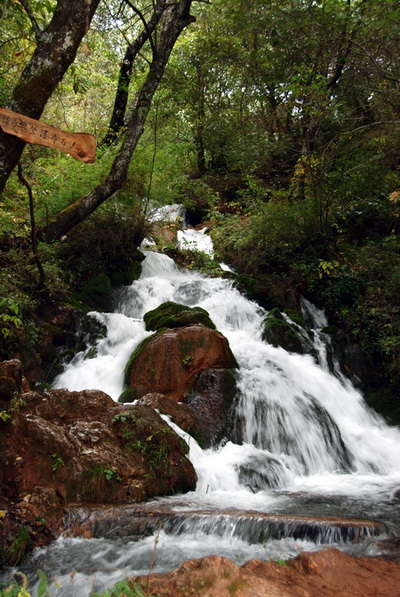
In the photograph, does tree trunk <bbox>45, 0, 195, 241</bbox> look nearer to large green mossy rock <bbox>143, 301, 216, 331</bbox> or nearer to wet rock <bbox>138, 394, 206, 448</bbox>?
large green mossy rock <bbox>143, 301, 216, 331</bbox>

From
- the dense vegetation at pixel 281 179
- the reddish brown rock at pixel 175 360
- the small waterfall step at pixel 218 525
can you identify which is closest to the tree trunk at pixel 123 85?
the dense vegetation at pixel 281 179

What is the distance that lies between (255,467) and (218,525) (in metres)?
2.07

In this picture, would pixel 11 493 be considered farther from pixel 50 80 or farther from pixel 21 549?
pixel 50 80

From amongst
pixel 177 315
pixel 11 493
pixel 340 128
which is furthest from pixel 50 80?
pixel 340 128

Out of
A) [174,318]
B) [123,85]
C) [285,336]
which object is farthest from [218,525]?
[123,85]

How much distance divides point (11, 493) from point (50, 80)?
12.7 feet

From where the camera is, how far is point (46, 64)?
3.67 metres

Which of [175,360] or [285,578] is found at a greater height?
[175,360]

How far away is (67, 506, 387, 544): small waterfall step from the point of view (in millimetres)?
3301

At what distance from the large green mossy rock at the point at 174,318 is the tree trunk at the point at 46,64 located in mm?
4830

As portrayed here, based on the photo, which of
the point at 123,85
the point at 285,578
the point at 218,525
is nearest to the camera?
the point at 285,578

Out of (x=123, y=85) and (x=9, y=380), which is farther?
(x=123, y=85)

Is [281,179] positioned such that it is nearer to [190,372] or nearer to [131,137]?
[131,137]

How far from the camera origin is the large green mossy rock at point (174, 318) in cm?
785
